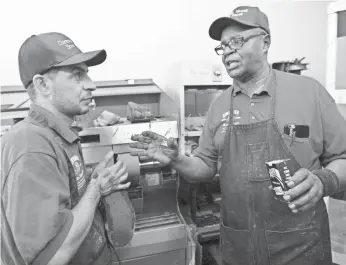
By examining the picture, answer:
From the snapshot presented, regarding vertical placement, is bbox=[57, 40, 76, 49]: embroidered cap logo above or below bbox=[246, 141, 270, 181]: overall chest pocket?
above

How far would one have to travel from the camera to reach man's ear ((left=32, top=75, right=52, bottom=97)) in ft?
3.57

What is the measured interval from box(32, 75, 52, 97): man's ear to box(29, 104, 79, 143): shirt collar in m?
0.08

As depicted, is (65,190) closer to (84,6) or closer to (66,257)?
(66,257)

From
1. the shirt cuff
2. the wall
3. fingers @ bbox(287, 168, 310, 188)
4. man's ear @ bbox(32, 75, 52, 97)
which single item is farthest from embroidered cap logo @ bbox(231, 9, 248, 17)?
the shirt cuff

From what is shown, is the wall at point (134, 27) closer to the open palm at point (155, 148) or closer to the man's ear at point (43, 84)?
the open palm at point (155, 148)

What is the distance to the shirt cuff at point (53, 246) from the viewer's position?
0.82m

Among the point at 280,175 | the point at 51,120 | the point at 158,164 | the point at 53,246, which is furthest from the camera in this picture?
the point at 158,164

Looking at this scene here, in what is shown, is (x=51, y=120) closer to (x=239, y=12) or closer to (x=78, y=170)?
(x=78, y=170)

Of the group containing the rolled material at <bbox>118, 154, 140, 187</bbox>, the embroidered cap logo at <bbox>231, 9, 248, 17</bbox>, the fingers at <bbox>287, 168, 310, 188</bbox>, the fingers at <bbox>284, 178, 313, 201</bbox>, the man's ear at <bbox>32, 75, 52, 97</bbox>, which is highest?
the embroidered cap logo at <bbox>231, 9, 248, 17</bbox>

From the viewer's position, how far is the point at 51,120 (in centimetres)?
105

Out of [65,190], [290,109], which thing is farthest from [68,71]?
[290,109]

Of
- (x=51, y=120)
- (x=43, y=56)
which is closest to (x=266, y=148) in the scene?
(x=51, y=120)

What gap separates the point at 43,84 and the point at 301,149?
4.11 feet

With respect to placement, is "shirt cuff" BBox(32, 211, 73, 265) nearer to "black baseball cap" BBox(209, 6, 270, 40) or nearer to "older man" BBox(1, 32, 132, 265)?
"older man" BBox(1, 32, 132, 265)
